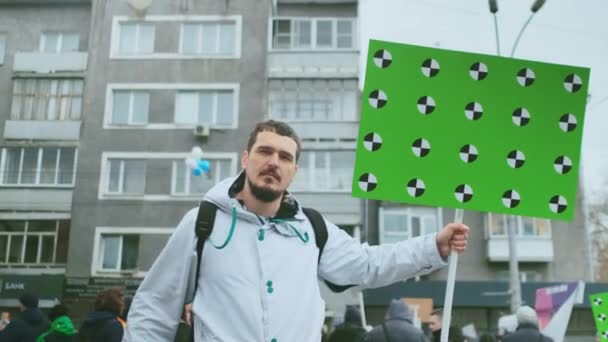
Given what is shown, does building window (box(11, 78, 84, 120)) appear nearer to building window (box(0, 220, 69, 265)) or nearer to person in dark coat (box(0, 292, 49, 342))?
building window (box(0, 220, 69, 265))

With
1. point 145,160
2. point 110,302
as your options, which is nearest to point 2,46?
point 145,160

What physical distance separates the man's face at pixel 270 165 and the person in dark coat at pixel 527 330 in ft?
13.6

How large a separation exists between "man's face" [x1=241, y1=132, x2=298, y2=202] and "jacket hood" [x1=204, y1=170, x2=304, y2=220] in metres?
0.08

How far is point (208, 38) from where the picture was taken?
27781 mm

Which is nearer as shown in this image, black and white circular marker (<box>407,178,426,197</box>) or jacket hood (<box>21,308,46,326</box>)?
black and white circular marker (<box>407,178,426,197</box>)

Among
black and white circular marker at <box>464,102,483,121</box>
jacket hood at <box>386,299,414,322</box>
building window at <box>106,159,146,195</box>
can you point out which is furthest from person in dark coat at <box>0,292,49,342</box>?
building window at <box>106,159,146,195</box>

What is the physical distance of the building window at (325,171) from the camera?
25.7 metres

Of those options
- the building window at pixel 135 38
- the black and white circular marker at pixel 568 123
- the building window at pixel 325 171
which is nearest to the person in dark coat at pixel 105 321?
the black and white circular marker at pixel 568 123

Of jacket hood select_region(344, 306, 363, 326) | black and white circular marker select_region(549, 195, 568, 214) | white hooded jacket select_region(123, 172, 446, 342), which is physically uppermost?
black and white circular marker select_region(549, 195, 568, 214)

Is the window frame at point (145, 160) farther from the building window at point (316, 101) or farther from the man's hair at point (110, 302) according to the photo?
the man's hair at point (110, 302)

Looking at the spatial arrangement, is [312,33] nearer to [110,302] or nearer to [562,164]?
[110,302]

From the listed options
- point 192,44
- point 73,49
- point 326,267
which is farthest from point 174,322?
point 73,49

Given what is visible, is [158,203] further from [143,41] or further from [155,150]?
[143,41]

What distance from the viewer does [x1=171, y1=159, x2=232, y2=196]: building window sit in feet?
85.4
